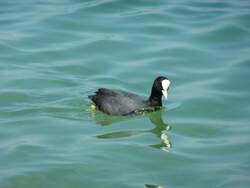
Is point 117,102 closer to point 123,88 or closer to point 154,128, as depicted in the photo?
point 154,128

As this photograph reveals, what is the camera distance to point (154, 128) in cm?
1241

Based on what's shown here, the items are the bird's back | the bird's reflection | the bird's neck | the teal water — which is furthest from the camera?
the bird's neck

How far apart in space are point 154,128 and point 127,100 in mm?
803

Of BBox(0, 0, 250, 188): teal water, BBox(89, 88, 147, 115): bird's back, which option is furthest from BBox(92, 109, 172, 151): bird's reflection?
BBox(89, 88, 147, 115): bird's back

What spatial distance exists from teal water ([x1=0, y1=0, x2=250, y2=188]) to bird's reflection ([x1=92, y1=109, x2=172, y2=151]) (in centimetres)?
2

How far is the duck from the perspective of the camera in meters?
12.9

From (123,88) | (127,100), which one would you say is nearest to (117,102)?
(127,100)

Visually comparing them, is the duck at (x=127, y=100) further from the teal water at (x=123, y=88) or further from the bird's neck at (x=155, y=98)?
the teal water at (x=123, y=88)

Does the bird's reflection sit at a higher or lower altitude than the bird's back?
lower

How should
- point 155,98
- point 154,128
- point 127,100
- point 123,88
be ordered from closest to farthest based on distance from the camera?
point 154,128 → point 127,100 → point 155,98 → point 123,88

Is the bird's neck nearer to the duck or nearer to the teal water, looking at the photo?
the duck

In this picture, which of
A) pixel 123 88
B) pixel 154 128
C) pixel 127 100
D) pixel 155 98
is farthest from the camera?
pixel 123 88

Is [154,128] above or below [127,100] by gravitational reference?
below

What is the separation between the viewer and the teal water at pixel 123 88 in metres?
10.4
